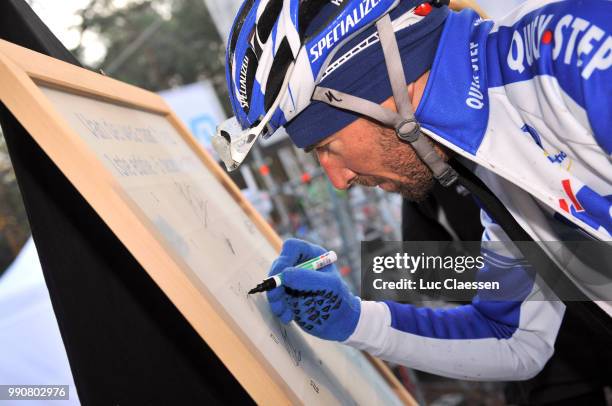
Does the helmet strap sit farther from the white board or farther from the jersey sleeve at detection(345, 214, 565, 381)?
the jersey sleeve at detection(345, 214, 565, 381)

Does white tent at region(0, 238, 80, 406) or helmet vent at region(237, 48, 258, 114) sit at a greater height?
white tent at region(0, 238, 80, 406)

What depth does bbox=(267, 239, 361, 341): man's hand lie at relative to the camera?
1.16 meters

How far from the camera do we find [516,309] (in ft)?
4.74

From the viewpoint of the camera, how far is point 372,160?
47.7 inches

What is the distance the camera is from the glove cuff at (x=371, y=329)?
1.31 m

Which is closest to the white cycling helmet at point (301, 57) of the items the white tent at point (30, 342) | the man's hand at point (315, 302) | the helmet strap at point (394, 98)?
the helmet strap at point (394, 98)

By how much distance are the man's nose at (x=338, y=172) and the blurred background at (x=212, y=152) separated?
60 centimetres

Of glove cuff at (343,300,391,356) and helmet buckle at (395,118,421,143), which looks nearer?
helmet buckle at (395,118,421,143)

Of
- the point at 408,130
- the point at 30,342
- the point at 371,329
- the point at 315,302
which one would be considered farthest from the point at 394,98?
the point at 30,342

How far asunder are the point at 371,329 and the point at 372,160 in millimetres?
419

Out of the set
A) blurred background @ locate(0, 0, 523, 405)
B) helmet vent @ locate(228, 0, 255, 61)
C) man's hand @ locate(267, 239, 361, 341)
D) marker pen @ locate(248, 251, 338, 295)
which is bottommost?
man's hand @ locate(267, 239, 361, 341)

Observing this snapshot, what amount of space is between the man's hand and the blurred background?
0.70m

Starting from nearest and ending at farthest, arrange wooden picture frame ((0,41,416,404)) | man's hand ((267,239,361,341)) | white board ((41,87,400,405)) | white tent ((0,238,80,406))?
wooden picture frame ((0,41,416,404))
white board ((41,87,400,405))
man's hand ((267,239,361,341))
white tent ((0,238,80,406))

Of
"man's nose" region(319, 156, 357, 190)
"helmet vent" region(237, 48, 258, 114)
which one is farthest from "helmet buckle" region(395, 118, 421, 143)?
"helmet vent" region(237, 48, 258, 114)
